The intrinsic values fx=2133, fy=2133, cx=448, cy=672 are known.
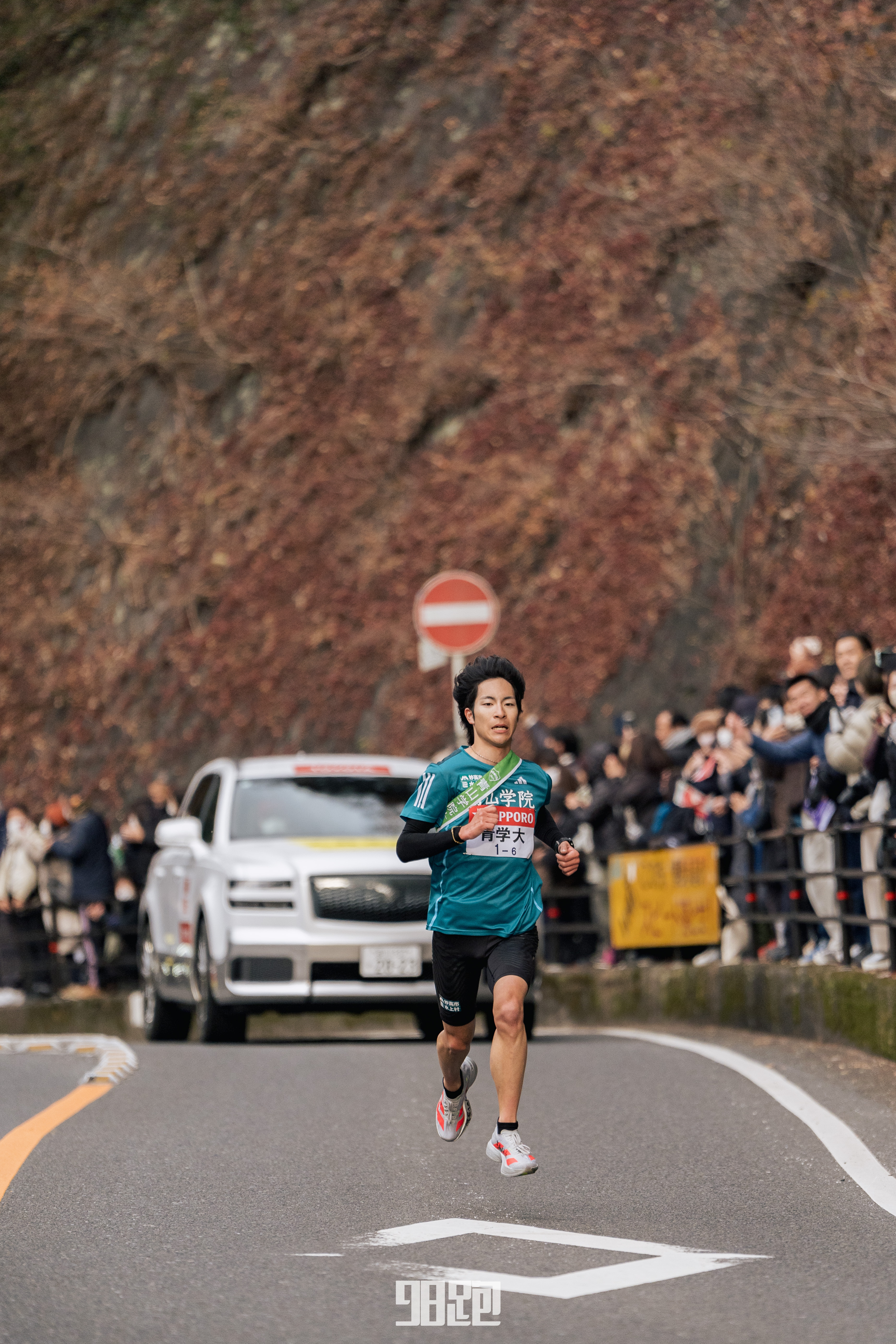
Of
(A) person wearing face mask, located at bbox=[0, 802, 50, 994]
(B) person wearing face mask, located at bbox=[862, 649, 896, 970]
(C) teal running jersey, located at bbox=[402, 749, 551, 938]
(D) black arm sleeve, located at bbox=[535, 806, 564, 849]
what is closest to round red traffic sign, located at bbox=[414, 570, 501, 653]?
(B) person wearing face mask, located at bbox=[862, 649, 896, 970]

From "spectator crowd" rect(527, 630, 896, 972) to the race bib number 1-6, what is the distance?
13.8ft

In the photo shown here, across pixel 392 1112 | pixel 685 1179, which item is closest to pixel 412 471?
pixel 392 1112

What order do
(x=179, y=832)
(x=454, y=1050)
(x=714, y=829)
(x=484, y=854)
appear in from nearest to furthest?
(x=484, y=854) → (x=454, y=1050) → (x=179, y=832) → (x=714, y=829)

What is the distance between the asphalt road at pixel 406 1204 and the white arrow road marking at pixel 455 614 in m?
5.96

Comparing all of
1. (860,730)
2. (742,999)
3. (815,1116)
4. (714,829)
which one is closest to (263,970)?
(742,999)

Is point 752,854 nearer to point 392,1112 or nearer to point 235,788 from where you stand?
point 235,788

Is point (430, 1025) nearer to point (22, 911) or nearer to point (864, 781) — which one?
point (864, 781)

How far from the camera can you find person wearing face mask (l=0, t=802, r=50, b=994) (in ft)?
67.3

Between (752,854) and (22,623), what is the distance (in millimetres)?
19359

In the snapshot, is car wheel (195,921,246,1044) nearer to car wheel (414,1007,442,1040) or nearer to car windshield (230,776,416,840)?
car windshield (230,776,416,840)

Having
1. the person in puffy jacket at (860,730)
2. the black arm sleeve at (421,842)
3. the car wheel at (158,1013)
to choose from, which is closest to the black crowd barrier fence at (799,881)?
the person in puffy jacket at (860,730)

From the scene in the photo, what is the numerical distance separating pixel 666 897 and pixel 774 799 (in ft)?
6.35

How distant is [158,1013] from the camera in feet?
52.0

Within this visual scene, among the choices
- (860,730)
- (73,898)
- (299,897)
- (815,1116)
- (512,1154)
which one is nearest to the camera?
(512,1154)
